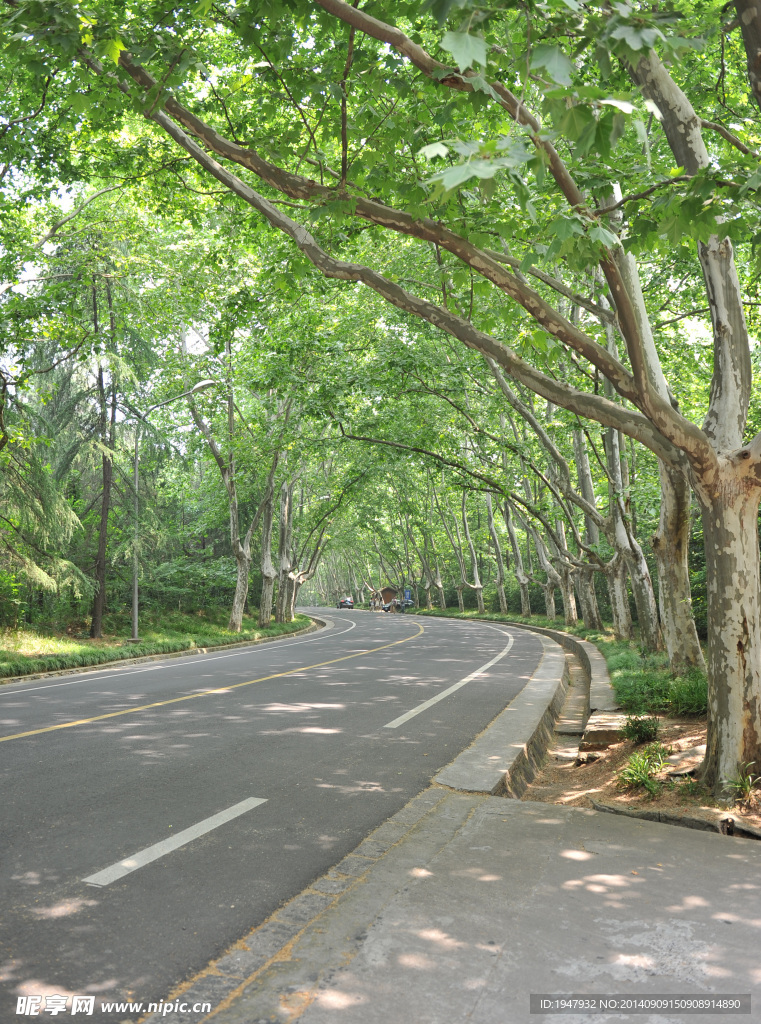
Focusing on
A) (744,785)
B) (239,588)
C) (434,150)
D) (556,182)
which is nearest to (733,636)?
(744,785)

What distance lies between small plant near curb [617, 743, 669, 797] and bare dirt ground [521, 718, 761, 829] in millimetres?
34

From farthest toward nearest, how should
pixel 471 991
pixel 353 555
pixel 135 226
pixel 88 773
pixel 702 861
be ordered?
pixel 353 555 → pixel 135 226 → pixel 88 773 → pixel 702 861 → pixel 471 991

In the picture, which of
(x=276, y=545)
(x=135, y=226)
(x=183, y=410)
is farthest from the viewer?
(x=276, y=545)

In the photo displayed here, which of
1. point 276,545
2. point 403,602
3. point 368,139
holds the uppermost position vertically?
point 368,139

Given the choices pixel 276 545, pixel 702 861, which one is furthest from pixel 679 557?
pixel 276 545

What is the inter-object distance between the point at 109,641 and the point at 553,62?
22.7 meters

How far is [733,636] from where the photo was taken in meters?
5.41

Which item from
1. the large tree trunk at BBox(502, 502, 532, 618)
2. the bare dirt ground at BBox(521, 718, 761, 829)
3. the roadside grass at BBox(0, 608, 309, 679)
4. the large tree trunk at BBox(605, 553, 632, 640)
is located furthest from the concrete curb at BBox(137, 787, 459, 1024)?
the large tree trunk at BBox(502, 502, 532, 618)

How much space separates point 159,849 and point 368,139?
6.09m

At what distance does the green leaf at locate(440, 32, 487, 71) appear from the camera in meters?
2.55

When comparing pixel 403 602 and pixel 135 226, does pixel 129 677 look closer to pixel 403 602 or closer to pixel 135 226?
pixel 135 226

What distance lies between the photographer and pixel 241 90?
7.91m

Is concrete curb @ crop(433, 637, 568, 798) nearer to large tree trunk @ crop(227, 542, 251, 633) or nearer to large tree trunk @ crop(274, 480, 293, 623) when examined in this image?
large tree trunk @ crop(227, 542, 251, 633)

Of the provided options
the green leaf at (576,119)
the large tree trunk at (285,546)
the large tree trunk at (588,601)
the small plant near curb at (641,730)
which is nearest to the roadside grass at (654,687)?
the small plant near curb at (641,730)
